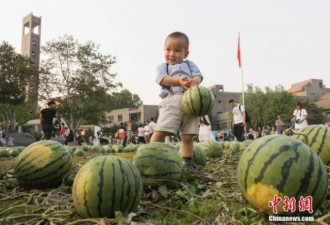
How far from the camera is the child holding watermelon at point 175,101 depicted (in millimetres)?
4066

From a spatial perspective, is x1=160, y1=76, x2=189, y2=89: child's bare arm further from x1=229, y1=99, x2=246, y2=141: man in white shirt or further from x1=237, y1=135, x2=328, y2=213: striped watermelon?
x1=229, y1=99, x2=246, y2=141: man in white shirt

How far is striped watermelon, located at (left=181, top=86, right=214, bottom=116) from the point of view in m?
3.55

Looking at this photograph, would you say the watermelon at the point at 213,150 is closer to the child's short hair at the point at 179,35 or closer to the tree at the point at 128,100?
the child's short hair at the point at 179,35

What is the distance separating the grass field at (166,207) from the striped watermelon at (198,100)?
78 cm

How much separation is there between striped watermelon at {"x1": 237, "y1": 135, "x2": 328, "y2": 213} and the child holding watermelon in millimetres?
2055

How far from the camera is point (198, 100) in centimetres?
356

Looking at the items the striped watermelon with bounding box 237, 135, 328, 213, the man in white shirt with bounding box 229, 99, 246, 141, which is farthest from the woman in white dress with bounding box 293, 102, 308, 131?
the striped watermelon with bounding box 237, 135, 328, 213

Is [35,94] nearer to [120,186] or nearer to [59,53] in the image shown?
[59,53]

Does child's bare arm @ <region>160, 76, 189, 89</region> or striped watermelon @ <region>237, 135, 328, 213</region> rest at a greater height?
child's bare arm @ <region>160, 76, 189, 89</region>

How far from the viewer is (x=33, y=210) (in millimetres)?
2334

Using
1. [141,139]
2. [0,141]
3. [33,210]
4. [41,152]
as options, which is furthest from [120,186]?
[0,141]

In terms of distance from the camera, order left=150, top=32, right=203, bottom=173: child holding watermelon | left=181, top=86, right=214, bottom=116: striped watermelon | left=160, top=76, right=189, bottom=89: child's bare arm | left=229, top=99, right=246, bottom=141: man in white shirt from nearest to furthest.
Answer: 1. left=181, top=86, right=214, bottom=116: striped watermelon
2. left=160, top=76, right=189, bottom=89: child's bare arm
3. left=150, top=32, right=203, bottom=173: child holding watermelon
4. left=229, top=99, right=246, bottom=141: man in white shirt

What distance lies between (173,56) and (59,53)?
29.8 meters

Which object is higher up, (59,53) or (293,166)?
(59,53)
